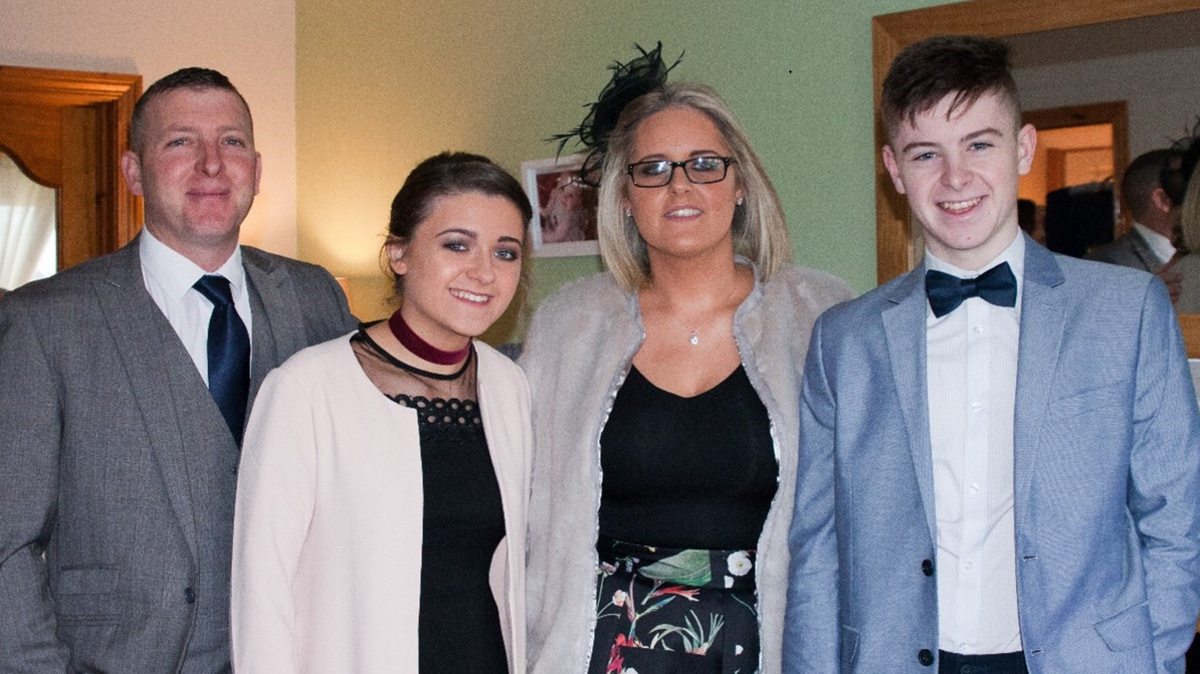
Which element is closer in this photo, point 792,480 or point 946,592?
point 946,592

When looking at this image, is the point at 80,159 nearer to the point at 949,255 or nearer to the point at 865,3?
the point at 865,3

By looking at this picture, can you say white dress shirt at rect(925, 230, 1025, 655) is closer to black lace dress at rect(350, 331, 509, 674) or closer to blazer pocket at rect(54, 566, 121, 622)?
black lace dress at rect(350, 331, 509, 674)

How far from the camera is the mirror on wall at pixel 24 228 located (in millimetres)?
4695

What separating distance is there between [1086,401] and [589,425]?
919 millimetres

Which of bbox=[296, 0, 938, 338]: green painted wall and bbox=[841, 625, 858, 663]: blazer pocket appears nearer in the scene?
bbox=[841, 625, 858, 663]: blazer pocket

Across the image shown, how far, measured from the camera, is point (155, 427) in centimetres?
195

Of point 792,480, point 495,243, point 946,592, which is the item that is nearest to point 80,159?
point 495,243

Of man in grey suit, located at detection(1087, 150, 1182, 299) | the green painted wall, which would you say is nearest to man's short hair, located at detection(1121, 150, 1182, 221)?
man in grey suit, located at detection(1087, 150, 1182, 299)

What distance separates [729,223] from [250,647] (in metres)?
1.20

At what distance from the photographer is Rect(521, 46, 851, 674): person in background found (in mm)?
2096

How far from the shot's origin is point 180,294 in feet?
6.84

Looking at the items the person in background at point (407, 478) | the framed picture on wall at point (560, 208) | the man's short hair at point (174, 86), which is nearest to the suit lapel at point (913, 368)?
the person in background at point (407, 478)

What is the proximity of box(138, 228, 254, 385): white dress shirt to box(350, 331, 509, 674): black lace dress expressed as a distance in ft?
0.99

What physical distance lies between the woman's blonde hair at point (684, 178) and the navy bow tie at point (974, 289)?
1.93 ft
